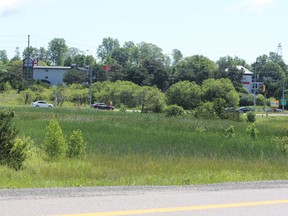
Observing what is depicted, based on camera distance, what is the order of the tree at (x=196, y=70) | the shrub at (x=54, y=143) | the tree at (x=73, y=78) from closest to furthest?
1. the shrub at (x=54, y=143)
2. the tree at (x=73, y=78)
3. the tree at (x=196, y=70)

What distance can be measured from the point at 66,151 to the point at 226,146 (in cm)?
1028

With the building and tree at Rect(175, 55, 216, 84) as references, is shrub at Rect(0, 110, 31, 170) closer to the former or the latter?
tree at Rect(175, 55, 216, 84)

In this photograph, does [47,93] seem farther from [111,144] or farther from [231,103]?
[111,144]

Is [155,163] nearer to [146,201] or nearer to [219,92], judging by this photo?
[146,201]

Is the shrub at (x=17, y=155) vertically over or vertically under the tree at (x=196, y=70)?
under

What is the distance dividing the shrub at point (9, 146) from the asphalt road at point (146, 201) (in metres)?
5.30

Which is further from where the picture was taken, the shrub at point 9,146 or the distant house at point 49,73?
the distant house at point 49,73

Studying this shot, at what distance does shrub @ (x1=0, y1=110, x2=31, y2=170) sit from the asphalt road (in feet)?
17.4

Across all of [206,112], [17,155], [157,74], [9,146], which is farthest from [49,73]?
[17,155]

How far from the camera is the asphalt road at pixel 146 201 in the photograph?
331 inches

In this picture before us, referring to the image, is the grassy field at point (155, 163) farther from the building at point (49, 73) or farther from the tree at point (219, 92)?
the building at point (49, 73)

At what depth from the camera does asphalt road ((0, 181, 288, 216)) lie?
8.41 metres

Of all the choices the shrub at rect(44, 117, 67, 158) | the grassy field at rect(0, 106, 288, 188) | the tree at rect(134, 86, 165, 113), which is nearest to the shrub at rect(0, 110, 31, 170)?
the grassy field at rect(0, 106, 288, 188)

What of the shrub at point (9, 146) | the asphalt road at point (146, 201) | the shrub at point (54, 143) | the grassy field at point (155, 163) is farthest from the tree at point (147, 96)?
the asphalt road at point (146, 201)
